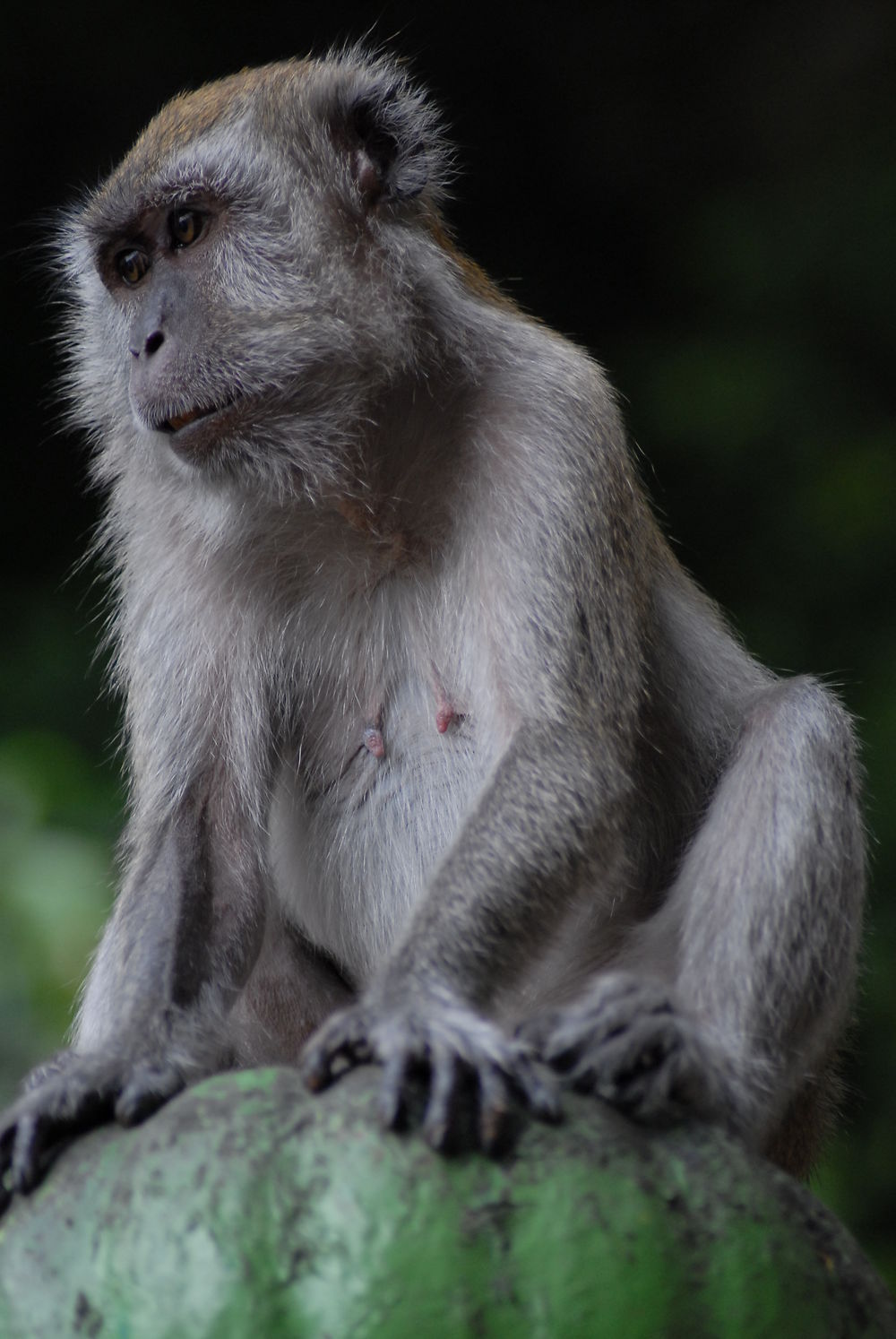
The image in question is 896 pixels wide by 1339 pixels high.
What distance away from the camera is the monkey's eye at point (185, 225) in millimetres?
4754

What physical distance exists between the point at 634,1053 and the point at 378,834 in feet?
4.32

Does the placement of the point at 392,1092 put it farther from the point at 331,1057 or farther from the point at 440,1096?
the point at 331,1057

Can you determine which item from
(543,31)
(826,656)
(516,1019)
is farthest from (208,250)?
(543,31)

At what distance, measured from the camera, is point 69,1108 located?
133 inches

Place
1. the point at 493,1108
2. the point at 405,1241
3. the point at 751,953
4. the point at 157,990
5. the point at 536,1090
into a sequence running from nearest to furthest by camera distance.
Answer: the point at 405,1241, the point at 493,1108, the point at 536,1090, the point at 751,953, the point at 157,990

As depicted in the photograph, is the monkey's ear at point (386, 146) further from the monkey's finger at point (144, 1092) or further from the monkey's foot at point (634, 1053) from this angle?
the monkey's finger at point (144, 1092)

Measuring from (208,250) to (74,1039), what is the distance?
2.19 m

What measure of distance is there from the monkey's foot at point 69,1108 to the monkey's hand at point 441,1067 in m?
0.44

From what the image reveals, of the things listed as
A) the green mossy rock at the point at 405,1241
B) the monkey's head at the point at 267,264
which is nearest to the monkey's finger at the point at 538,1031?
the green mossy rock at the point at 405,1241

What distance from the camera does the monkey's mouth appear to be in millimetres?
4469

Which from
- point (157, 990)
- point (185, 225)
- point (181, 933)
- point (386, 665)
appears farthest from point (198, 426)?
point (157, 990)

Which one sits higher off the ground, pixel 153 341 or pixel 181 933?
pixel 153 341

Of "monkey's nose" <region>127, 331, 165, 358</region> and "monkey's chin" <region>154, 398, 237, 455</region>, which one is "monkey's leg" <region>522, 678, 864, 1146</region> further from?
"monkey's nose" <region>127, 331, 165, 358</region>

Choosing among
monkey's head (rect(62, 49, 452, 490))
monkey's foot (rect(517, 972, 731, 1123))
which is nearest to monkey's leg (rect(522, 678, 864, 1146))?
monkey's foot (rect(517, 972, 731, 1123))
